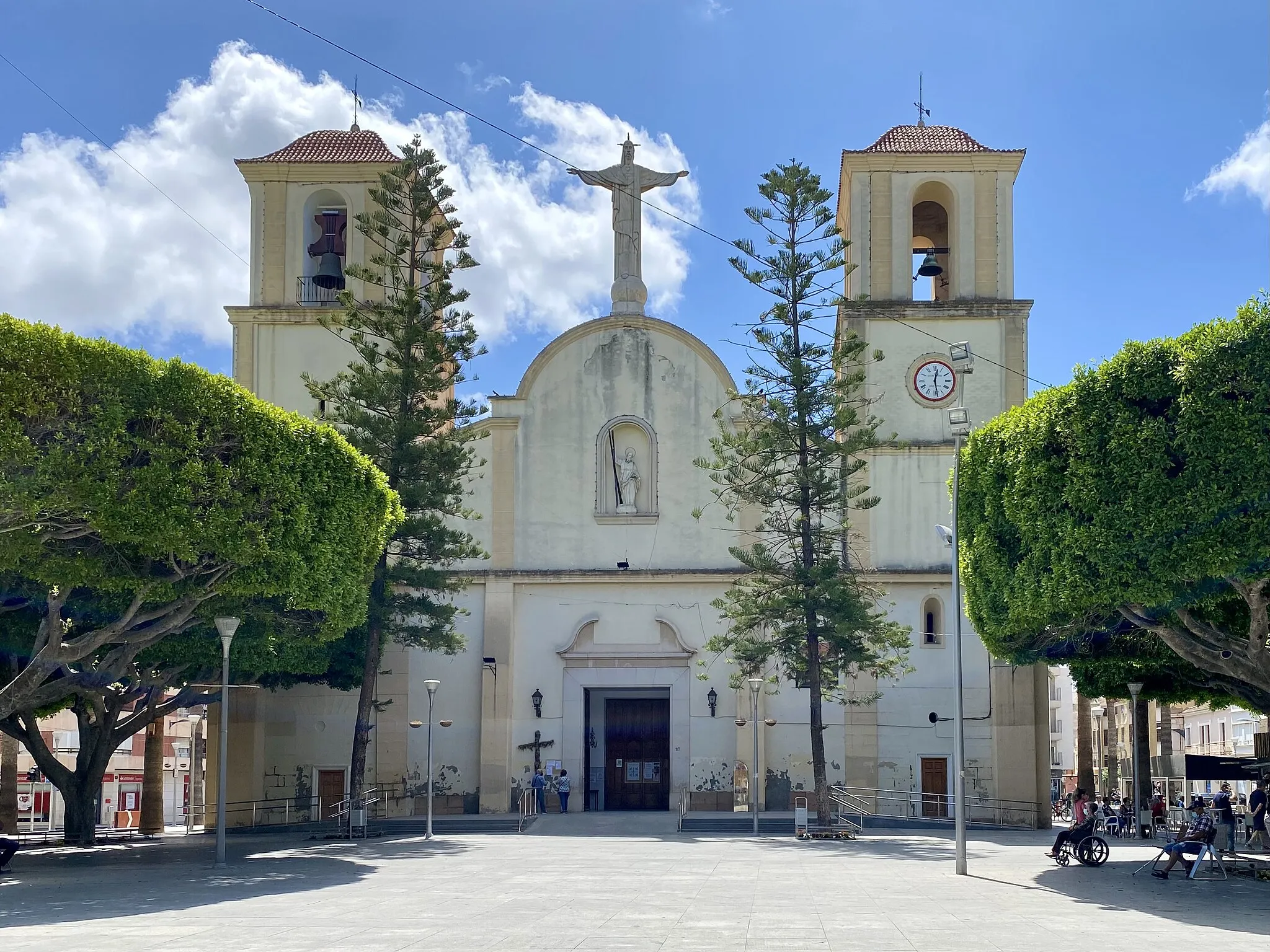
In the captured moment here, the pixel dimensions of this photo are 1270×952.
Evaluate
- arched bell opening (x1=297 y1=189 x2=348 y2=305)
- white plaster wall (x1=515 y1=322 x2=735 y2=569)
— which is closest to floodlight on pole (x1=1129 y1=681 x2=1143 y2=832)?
white plaster wall (x1=515 y1=322 x2=735 y2=569)

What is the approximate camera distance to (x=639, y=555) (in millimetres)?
33406

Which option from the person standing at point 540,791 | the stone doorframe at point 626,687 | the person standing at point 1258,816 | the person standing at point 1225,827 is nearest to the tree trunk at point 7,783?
the person standing at point 540,791

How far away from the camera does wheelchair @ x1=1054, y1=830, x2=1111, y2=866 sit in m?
21.1

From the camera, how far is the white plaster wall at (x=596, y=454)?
110 ft

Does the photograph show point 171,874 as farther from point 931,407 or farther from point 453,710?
point 931,407

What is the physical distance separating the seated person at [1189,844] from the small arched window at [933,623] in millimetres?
12351

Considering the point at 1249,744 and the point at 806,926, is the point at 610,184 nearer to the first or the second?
the point at 806,926

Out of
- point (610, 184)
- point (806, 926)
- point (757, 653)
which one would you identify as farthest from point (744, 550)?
point (806, 926)

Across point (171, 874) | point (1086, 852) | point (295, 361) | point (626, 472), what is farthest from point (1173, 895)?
point (295, 361)

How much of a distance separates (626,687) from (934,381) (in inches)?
398

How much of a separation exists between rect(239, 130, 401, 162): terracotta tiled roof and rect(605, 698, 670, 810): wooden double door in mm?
14339

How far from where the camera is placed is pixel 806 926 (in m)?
13.3

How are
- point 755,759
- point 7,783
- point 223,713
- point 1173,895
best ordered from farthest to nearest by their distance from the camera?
point 7,783
point 755,759
point 223,713
point 1173,895

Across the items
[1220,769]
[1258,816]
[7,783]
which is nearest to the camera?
[1258,816]
